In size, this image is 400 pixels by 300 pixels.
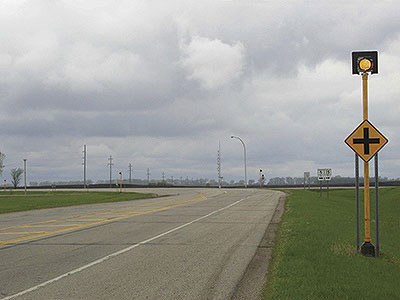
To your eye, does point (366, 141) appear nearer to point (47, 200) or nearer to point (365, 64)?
point (365, 64)

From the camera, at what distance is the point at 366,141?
10430mm

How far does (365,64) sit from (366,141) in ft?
6.04

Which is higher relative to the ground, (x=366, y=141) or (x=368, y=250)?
(x=366, y=141)

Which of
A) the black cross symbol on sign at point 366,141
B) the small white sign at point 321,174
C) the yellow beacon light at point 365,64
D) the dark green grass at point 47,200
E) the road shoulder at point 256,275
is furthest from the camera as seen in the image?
the small white sign at point 321,174

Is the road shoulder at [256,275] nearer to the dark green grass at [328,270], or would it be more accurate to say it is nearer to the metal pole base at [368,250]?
the dark green grass at [328,270]

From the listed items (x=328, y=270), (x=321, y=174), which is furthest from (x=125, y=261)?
(x=321, y=174)

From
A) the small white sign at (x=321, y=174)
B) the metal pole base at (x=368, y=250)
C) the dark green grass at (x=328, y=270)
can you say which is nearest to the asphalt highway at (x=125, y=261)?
the dark green grass at (x=328, y=270)

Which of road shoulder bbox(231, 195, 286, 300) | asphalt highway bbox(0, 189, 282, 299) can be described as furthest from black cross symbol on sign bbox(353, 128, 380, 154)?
asphalt highway bbox(0, 189, 282, 299)

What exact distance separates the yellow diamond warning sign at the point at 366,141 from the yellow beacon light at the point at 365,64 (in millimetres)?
1261

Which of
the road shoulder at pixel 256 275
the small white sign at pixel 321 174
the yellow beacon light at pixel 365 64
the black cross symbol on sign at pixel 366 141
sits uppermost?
the yellow beacon light at pixel 365 64

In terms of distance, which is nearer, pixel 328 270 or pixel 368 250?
pixel 328 270

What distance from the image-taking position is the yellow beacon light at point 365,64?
1065 centimetres

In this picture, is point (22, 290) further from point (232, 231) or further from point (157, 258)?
point (232, 231)

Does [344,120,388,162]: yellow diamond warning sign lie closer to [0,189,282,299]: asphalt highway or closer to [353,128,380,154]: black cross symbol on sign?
[353,128,380,154]: black cross symbol on sign
